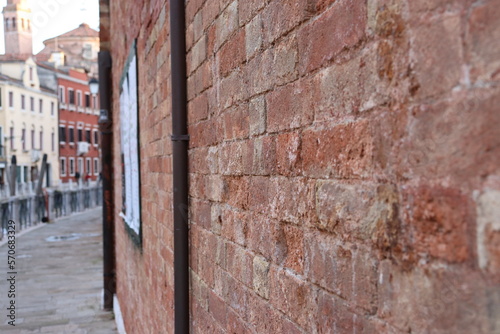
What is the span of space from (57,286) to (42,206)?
12042 millimetres

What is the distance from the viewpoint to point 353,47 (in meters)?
1.13

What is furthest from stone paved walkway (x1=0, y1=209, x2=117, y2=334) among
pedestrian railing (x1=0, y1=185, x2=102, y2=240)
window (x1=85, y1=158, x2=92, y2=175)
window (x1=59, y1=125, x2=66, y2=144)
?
window (x1=85, y1=158, x2=92, y2=175)

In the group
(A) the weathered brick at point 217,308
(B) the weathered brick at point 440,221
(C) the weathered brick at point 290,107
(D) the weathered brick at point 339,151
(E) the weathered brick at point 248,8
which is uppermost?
(E) the weathered brick at point 248,8

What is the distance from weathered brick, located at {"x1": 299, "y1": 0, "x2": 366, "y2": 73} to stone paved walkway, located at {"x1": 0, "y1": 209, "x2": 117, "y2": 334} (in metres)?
6.73

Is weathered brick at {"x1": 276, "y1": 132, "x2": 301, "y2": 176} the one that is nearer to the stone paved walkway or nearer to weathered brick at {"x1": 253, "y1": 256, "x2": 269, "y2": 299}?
weathered brick at {"x1": 253, "y1": 256, "x2": 269, "y2": 299}

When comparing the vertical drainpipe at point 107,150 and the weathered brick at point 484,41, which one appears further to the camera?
the vertical drainpipe at point 107,150

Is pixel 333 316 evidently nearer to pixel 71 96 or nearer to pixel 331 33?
pixel 331 33

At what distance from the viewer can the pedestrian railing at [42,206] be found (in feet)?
55.8

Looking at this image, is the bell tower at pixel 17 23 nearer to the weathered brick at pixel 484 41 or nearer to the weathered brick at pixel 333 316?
the weathered brick at pixel 333 316

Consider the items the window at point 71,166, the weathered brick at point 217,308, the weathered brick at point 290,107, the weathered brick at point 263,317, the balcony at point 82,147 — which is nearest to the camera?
the weathered brick at point 290,107

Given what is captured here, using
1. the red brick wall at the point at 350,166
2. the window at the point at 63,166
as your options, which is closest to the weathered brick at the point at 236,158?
the red brick wall at the point at 350,166

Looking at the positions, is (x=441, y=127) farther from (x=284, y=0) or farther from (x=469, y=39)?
(x=284, y=0)

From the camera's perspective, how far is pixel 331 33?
1228mm

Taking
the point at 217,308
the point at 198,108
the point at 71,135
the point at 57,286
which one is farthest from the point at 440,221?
the point at 71,135
